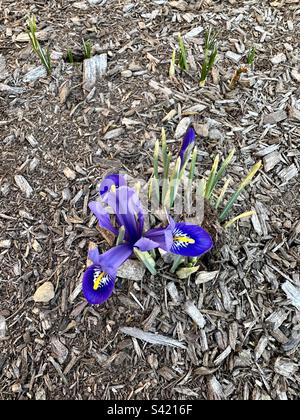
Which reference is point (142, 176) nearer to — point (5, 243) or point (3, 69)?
point (5, 243)

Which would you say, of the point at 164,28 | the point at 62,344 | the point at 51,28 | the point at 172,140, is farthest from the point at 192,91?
the point at 62,344

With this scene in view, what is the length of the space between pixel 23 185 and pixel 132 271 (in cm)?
72

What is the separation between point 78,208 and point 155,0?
5.00ft

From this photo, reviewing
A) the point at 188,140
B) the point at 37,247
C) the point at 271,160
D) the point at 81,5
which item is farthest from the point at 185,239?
the point at 81,5

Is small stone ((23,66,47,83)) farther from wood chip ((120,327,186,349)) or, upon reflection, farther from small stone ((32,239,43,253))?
wood chip ((120,327,186,349))

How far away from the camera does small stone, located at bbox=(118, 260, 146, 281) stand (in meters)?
1.90

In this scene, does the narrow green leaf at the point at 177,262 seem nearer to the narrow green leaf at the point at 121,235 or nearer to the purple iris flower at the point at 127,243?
the purple iris flower at the point at 127,243

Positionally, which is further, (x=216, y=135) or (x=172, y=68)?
(x=172, y=68)

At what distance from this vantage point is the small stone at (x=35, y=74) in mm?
2549

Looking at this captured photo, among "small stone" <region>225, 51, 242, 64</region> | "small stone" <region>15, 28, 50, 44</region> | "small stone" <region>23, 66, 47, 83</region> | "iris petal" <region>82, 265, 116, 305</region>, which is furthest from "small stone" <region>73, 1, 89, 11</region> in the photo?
"iris petal" <region>82, 265, 116, 305</region>

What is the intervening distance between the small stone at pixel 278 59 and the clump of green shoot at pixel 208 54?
13.3 inches

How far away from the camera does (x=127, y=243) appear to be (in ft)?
5.97
